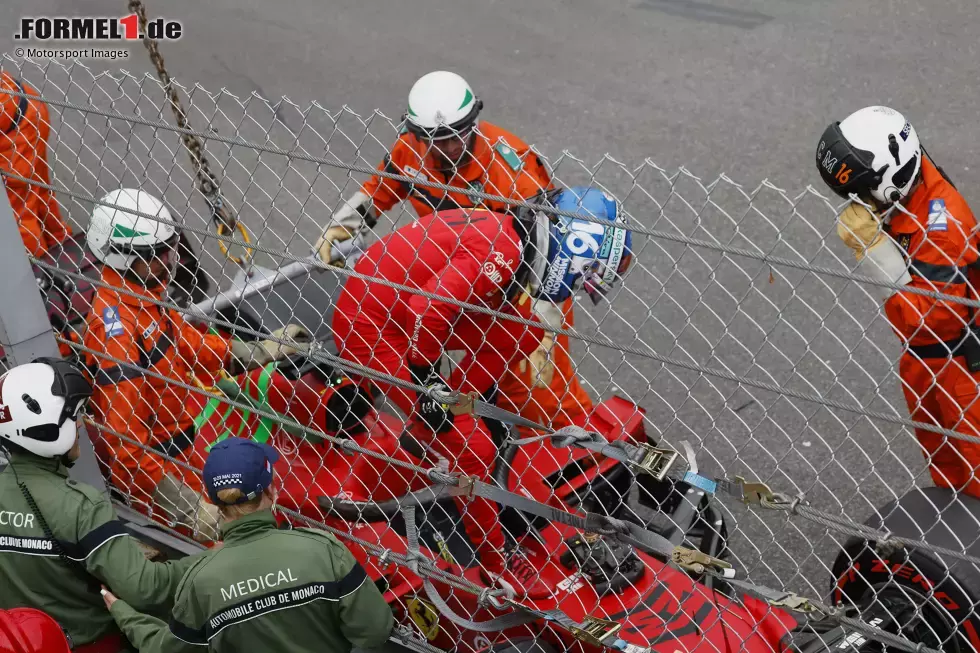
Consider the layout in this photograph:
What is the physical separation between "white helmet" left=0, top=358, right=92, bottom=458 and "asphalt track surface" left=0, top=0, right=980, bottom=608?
1.99 m

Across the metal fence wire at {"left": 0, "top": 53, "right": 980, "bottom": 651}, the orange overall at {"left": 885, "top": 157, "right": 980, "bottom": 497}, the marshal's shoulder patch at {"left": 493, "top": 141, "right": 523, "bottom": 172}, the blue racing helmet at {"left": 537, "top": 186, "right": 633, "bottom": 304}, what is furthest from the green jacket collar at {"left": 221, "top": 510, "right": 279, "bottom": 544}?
the orange overall at {"left": 885, "top": 157, "right": 980, "bottom": 497}

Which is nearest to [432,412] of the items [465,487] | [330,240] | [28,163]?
[465,487]

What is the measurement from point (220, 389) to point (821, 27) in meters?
7.26

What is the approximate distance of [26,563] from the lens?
11.3ft

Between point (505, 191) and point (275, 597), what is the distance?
8.92 ft

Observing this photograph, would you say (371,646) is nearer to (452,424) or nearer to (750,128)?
(452,424)

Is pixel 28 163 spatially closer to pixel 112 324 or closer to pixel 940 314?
pixel 112 324

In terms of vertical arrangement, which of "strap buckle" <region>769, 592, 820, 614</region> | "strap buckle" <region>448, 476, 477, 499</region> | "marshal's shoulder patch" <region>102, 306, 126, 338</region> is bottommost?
"strap buckle" <region>769, 592, 820, 614</region>

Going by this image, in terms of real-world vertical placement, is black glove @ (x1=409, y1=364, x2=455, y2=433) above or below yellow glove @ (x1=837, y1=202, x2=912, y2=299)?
below

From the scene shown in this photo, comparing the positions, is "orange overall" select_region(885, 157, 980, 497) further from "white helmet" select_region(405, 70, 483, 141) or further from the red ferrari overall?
"white helmet" select_region(405, 70, 483, 141)

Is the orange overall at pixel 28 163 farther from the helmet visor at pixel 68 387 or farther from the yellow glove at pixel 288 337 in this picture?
the helmet visor at pixel 68 387

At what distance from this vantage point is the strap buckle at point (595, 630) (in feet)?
10.6

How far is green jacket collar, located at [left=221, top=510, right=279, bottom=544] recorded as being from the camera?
3107 mm

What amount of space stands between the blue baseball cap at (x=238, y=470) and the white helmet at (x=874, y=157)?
2.41 m
